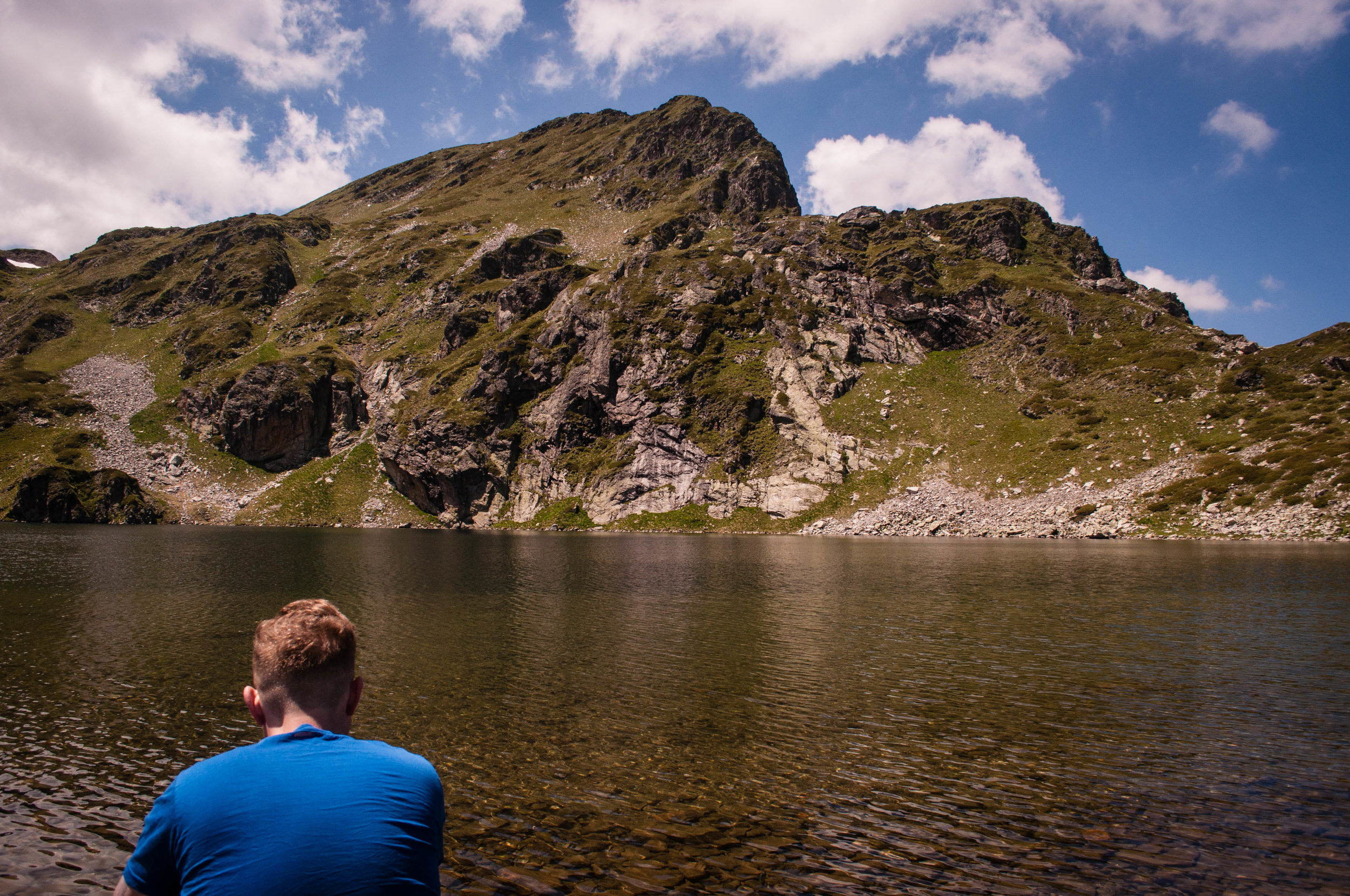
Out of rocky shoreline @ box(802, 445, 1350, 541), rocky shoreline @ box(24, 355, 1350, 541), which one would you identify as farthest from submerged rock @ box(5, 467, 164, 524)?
rocky shoreline @ box(802, 445, 1350, 541)

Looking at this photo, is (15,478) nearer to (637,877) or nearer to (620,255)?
(620,255)

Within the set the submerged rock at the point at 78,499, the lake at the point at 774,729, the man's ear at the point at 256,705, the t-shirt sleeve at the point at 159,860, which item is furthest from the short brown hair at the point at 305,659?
the submerged rock at the point at 78,499

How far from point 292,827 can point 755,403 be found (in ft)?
Result: 402

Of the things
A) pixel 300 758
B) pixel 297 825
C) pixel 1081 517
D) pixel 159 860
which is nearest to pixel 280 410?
pixel 1081 517

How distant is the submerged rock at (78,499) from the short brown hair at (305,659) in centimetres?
15008

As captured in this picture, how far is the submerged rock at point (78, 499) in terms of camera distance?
114m

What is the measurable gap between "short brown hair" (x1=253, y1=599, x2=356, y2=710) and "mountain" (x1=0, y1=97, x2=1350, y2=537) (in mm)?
99070

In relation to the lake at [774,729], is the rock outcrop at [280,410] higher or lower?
higher

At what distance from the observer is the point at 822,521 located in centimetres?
10456

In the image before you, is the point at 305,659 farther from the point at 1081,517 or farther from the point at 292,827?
the point at 1081,517

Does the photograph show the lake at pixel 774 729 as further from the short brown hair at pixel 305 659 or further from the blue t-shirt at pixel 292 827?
the blue t-shirt at pixel 292 827

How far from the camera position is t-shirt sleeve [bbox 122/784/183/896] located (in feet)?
12.0

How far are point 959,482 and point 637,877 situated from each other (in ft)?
351

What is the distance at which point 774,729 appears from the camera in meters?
17.7
